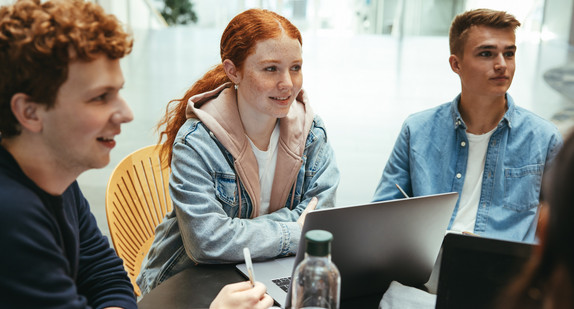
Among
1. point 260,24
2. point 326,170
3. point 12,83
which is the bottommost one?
point 326,170

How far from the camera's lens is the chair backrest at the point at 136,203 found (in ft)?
6.27

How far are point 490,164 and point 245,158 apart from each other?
0.92 metres

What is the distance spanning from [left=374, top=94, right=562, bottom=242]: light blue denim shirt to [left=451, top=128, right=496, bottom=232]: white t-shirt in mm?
23

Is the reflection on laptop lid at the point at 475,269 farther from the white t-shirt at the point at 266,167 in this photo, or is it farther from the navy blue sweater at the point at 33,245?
the white t-shirt at the point at 266,167

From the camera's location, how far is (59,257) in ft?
3.17

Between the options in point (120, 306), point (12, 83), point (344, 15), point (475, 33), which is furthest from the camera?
point (344, 15)

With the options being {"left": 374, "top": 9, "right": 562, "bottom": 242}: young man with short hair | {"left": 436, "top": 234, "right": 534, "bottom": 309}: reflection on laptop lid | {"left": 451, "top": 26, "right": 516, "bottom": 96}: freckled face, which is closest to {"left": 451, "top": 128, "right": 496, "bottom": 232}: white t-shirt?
{"left": 374, "top": 9, "right": 562, "bottom": 242}: young man with short hair

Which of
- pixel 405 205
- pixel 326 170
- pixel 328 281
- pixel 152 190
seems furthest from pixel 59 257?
pixel 152 190

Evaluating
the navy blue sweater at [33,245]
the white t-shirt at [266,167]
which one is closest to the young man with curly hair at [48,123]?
the navy blue sweater at [33,245]

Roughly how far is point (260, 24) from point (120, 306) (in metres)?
0.93

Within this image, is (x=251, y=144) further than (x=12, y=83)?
Yes

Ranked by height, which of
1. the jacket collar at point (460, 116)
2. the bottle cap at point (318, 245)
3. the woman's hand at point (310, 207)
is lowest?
the woman's hand at point (310, 207)

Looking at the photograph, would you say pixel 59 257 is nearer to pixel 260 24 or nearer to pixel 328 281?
pixel 328 281

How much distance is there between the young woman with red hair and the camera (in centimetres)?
149
